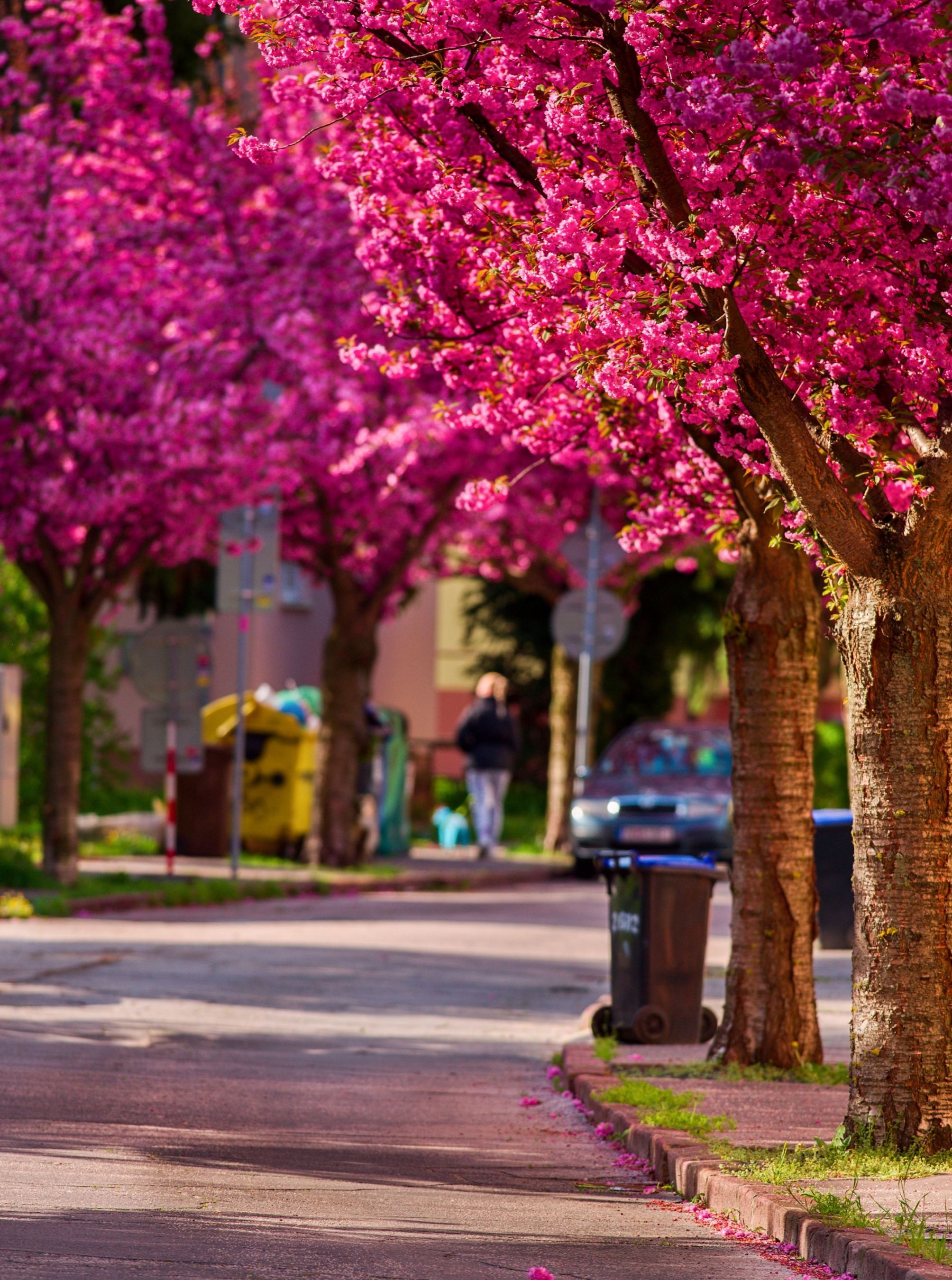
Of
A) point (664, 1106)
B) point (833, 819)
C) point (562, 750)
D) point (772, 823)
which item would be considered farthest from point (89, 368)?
point (664, 1106)

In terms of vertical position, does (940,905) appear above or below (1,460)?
Answer: below

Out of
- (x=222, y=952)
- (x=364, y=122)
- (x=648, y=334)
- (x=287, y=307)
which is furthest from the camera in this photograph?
(x=287, y=307)

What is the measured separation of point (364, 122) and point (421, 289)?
2.36ft

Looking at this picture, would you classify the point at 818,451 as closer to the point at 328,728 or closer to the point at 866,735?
the point at 866,735

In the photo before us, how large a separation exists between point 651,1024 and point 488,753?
16641mm

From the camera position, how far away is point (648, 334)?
7605 mm

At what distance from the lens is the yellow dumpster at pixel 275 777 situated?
25969 mm

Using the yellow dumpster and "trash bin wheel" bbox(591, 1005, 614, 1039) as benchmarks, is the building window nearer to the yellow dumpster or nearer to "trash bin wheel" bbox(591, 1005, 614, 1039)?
the yellow dumpster

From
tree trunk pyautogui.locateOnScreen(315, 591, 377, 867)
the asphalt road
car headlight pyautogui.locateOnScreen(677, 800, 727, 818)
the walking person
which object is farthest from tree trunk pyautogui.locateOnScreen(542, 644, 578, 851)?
the asphalt road

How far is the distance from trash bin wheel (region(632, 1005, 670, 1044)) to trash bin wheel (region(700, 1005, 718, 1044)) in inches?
10.8

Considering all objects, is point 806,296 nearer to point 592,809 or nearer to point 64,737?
point 64,737

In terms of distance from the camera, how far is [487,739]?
28156 mm

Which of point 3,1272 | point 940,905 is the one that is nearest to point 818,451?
point 940,905

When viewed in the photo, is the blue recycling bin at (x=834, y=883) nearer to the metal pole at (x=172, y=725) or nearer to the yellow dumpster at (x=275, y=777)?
the metal pole at (x=172, y=725)
